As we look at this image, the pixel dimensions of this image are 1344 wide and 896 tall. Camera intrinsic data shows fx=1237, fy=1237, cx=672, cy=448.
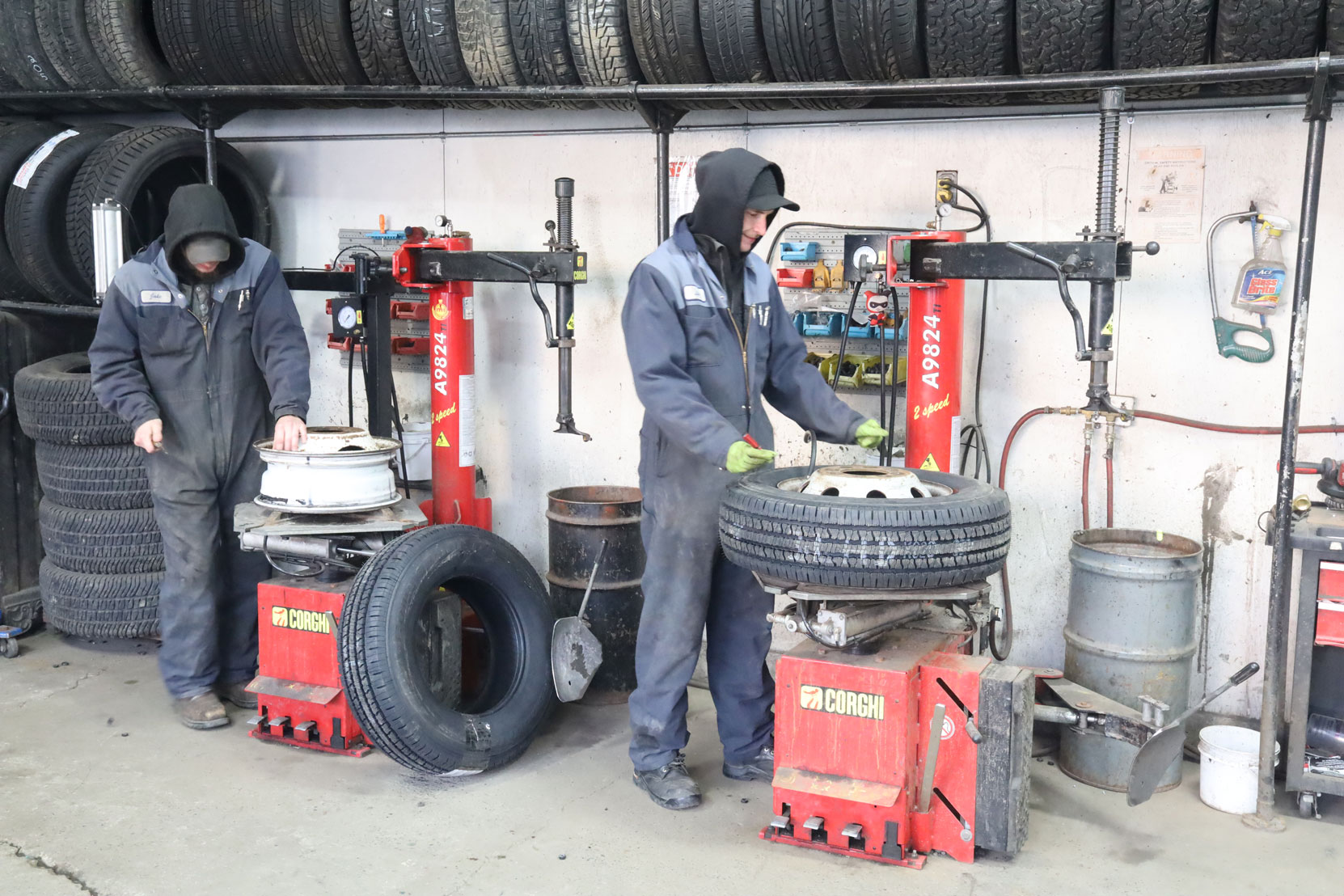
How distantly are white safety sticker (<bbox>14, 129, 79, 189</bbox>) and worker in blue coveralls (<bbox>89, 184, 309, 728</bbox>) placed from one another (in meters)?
1.04

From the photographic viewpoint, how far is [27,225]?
4.32 meters

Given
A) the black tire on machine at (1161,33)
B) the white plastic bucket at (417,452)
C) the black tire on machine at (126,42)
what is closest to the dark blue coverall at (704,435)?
the black tire on machine at (1161,33)

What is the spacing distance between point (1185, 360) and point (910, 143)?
3.26 feet

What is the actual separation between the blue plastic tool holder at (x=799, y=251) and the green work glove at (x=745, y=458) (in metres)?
1.15

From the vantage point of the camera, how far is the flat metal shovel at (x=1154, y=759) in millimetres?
2795

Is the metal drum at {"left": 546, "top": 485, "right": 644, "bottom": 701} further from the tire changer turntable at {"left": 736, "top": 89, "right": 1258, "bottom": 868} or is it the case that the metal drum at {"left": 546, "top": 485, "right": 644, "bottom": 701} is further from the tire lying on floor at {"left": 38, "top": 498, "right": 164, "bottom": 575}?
the tire lying on floor at {"left": 38, "top": 498, "right": 164, "bottom": 575}

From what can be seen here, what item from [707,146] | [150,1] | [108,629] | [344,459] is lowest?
[108,629]

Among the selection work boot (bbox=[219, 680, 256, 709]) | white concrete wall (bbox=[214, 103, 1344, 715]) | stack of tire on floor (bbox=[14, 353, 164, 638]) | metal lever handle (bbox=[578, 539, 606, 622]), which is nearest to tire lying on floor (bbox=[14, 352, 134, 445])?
stack of tire on floor (bbox=[14, 353, 164, 638])

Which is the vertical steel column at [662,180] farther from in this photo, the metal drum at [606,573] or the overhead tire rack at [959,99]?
the metal drum at [606,573]

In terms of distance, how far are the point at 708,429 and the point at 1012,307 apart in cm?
127

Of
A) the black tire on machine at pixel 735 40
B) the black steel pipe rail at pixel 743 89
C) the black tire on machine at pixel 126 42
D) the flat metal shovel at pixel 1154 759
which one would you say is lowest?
the flat metal shovel at pixel 1154 759

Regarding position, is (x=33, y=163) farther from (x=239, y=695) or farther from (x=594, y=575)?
(x=594, y=575)

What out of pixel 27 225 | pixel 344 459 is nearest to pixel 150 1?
pixel 27 225

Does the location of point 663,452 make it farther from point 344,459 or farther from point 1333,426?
point 1333,426
